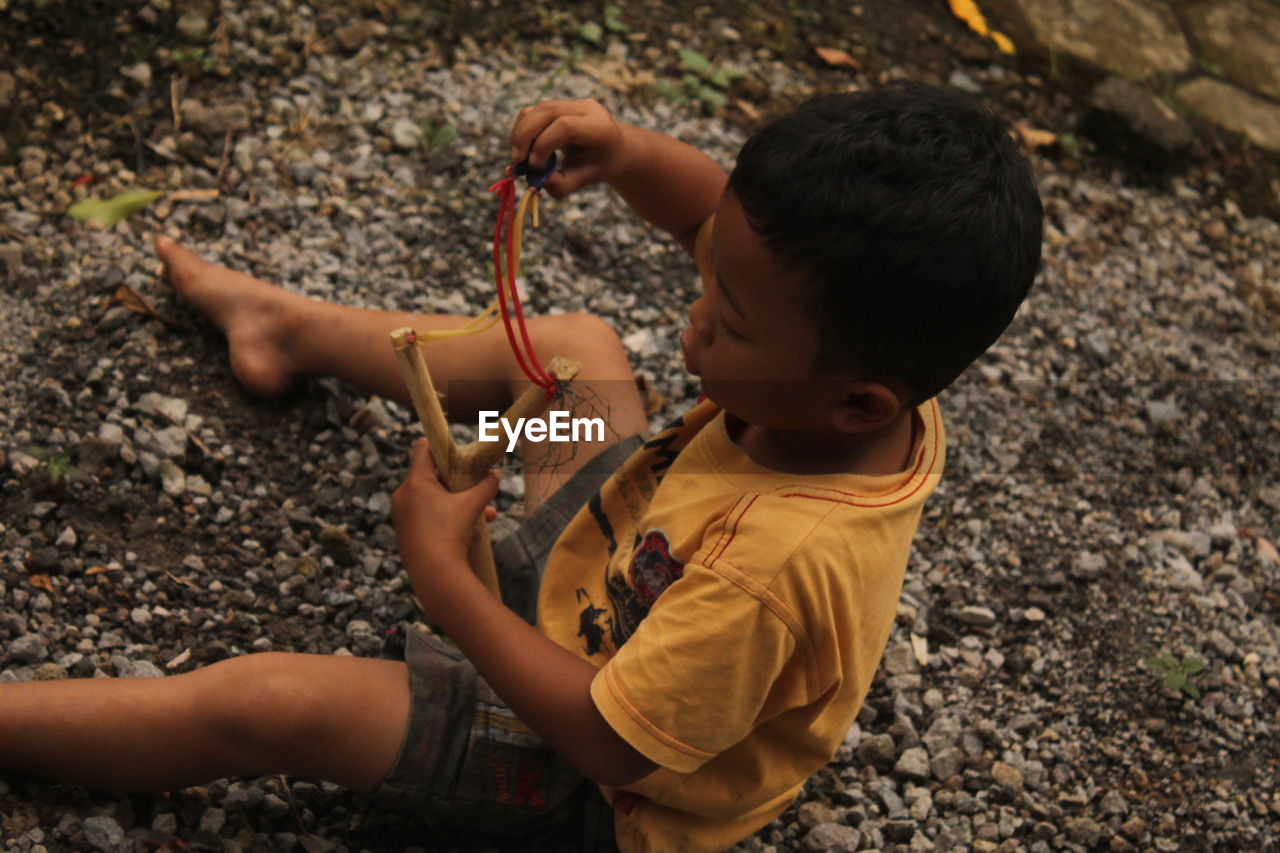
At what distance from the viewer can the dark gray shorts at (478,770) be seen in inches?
62.4

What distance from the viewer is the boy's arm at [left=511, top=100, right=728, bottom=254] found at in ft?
5.22

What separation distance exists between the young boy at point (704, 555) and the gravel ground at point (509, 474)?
0.66 ft

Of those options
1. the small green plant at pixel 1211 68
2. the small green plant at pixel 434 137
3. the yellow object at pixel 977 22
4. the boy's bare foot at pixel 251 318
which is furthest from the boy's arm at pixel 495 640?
the small green plant at pixel 1211 68

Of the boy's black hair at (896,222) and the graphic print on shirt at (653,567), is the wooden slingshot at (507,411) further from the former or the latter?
the boy's black hair at (896,222)

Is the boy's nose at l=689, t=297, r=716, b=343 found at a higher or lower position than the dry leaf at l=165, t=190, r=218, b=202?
higher

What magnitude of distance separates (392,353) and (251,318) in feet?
0.93

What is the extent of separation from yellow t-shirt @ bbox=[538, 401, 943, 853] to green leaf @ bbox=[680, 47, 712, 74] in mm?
1714

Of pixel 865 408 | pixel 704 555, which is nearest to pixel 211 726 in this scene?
pixel 704 555

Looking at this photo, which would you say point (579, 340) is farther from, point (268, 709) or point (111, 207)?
point (111, 207)

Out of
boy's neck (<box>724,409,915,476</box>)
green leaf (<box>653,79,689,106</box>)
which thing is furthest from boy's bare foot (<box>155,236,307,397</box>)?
green leaf (<box>653,79,689,106</box>)

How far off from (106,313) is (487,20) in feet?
4.27

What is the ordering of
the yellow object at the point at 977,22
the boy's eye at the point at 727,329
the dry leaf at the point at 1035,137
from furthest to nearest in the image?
1. the yellow object at the point at 977,22
2. the dry leaf at the point at 1035,137
3. the boy's eye at the point at 727,329

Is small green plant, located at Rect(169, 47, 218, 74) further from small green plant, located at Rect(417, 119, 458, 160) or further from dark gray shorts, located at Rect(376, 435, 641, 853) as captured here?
dark gray shorts, located at Rect(376, 435, 641, 853)

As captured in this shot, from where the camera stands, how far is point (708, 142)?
294cm
